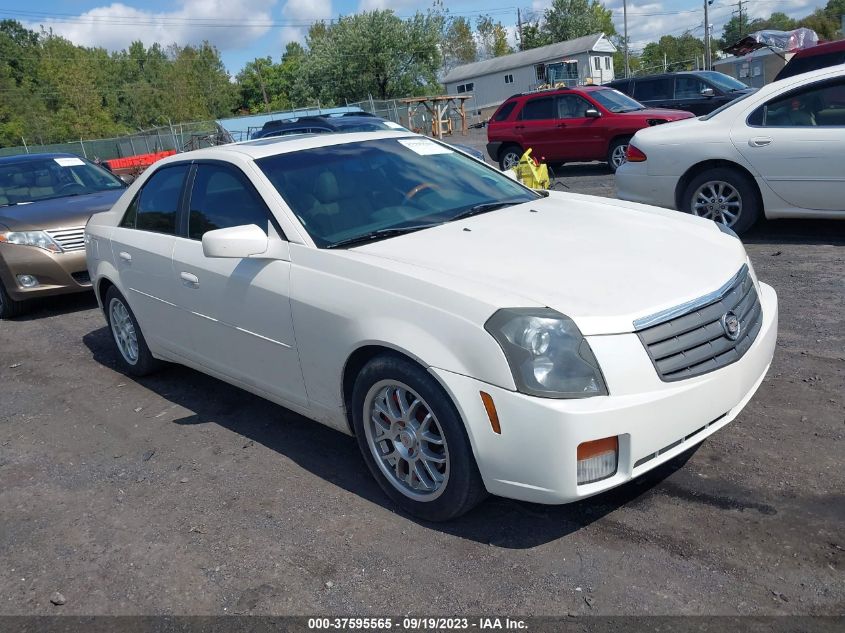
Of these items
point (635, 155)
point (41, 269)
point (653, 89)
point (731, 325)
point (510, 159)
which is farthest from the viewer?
point (653, 89)

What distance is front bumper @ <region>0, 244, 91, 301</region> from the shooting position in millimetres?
7789

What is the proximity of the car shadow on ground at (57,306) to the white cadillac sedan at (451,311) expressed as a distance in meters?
3.95

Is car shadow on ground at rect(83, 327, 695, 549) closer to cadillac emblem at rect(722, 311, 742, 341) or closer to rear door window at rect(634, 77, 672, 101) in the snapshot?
cadillac emblem at rect(722, 311, 742, 341)

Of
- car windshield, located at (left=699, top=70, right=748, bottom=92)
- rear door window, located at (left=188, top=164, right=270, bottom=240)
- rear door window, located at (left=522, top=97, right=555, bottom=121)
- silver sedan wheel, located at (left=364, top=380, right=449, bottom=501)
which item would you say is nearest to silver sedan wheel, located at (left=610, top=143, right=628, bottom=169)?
rear door window, located at (left=522, top=97, right=555, bottom=121)

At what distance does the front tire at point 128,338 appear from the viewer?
5.50 metres

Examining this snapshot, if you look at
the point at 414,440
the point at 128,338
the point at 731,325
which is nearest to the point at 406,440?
the point at 414,440

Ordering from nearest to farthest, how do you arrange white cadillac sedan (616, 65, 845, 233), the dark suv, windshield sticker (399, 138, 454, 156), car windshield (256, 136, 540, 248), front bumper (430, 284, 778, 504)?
front bumper (430, 284, 778, 504) → car windshield (256, 136, 540, 248) → windshield sticker (399, 138, 454, 156) → white cadillac sedan (616, 65, 845, 233) → the dark suv

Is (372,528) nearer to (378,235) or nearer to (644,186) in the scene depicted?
(378,235)

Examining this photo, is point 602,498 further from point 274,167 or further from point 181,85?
point 181,85

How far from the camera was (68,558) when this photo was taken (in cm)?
347

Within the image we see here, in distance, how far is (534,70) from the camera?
59.7m

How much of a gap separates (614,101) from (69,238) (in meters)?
10.5

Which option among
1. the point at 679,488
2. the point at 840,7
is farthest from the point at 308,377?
the point at 840,7

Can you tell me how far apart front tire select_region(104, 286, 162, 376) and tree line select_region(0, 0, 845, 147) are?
53.0m
